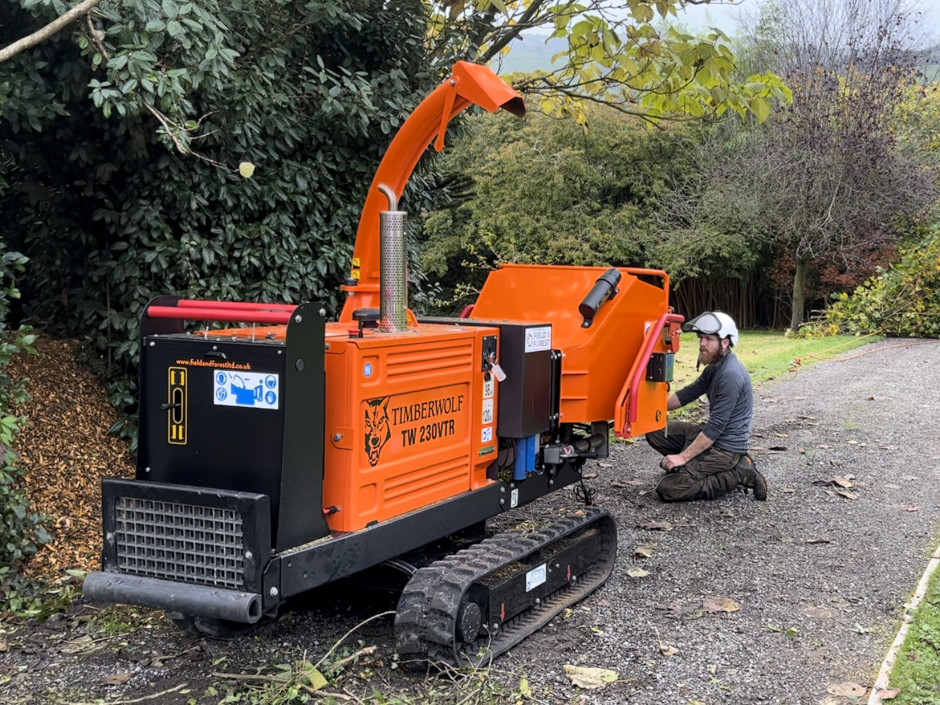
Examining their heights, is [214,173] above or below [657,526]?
→ above

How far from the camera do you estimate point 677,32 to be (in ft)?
25.4

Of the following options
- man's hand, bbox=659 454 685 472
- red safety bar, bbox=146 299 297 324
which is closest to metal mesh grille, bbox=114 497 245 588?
red safety bar, bbox=146 299 297 324

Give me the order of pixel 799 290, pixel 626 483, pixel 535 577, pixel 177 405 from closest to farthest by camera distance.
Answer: pixel 177 405, pixel 535 577, pixel 626 483, pixel 799 290

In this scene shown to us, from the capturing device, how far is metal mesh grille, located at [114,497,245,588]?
13.3ft

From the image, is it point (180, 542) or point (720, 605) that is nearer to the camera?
point (180, 542)

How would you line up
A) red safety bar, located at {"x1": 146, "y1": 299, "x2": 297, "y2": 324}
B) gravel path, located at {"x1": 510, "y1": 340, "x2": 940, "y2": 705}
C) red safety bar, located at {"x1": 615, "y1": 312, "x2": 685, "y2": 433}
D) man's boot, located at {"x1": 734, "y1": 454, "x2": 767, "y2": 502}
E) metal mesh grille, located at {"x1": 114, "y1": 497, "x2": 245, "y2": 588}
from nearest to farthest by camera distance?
metal mesh grille, located at {"x1": 114, "y1": 497, "x2": 245, "y2": 588} < red safety bar, located at {"x1": 146, "y1": 299, "x2": 297, "y2": 324} < gravel path, located at {"x1": 510, "y1": 340, "x2": 940, "y2": 705} < red safety bar, located at {"x1": 615, "y1": 312, "x2": 685, "y2": 433} < man's boot, located at {"x1": 734, "y1": 454, "x2": 767, "y2": 502}

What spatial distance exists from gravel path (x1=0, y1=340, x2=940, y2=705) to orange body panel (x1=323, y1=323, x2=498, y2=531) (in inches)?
33.1

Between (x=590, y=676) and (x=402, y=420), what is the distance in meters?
1.49

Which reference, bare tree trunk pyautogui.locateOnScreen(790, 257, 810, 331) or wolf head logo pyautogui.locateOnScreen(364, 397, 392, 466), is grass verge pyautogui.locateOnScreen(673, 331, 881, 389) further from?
wolf head logo pyautogui.locateOnScreen(364, 397, 392, 466)

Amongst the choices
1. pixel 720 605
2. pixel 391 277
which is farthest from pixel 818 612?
pixel 391 277

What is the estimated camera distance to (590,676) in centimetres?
446

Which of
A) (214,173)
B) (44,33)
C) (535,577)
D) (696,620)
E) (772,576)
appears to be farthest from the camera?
(214,173)

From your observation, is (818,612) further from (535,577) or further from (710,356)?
(710,356)

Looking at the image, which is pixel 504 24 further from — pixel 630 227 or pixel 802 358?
pixel 630 227
